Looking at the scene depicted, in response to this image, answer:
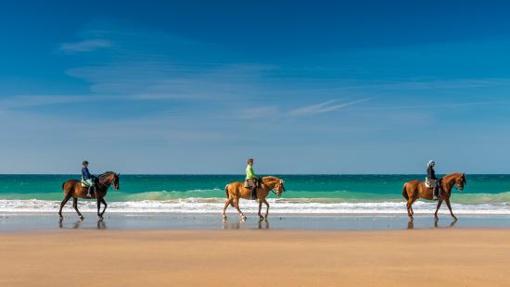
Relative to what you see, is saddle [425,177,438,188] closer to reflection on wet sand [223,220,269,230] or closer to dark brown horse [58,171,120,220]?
reflection on wet sand [223,220,269,230]

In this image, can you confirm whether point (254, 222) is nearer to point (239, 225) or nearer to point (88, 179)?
point (239, 225)

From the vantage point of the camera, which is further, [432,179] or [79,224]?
[432,179]

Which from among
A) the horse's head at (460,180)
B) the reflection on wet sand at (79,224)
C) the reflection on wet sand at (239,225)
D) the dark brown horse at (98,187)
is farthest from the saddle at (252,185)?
the horse's head at (460,180)

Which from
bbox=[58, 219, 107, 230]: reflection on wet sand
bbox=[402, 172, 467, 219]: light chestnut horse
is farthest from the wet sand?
bbox=[402, 172, 467, 219]: light chestnut horse

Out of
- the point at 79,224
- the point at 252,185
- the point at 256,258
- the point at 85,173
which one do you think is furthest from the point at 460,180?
the point at 85,173

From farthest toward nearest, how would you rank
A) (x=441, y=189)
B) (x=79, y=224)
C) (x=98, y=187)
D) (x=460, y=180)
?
(x=98, y=187), (x=441, y=189), (x=460, y=180), (x=79, y=224)

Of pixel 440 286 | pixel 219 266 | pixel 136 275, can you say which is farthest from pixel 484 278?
pixel 136 275

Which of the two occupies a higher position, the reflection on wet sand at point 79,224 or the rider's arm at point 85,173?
the rider's arm at point 85,173

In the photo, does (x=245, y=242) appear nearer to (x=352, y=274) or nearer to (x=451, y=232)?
(x=352, y=274)

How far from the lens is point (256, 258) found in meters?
11.8

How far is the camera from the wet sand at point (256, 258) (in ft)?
31.1

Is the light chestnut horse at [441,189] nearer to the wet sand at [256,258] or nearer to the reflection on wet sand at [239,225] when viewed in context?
the wet sand at [256,258]

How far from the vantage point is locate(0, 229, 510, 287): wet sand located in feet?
31.1

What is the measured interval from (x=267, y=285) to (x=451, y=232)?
959 cm
